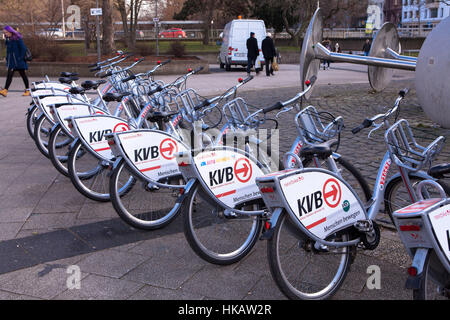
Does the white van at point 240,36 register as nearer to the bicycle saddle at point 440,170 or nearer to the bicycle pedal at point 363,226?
the bicycle pedal at point 363,226

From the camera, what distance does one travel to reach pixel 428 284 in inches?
102

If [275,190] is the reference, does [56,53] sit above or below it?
above

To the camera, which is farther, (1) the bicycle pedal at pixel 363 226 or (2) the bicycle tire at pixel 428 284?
(1) the bicycle pedal at pixel 363 226

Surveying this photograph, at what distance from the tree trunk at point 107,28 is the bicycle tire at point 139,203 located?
1944 cm

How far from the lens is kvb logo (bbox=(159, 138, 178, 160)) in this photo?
4.62m

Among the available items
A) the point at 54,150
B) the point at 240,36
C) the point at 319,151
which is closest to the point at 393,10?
the point at 240,36

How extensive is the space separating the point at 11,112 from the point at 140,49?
1748 cm

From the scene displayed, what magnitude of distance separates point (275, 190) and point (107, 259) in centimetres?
153

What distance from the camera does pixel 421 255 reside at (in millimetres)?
2562

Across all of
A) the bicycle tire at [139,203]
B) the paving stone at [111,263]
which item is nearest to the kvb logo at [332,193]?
the paving stone at [111,263]

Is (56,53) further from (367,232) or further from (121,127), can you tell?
(367,232)

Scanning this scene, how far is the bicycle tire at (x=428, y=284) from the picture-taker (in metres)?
2.52

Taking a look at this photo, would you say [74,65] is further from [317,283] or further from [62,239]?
[317,283]
